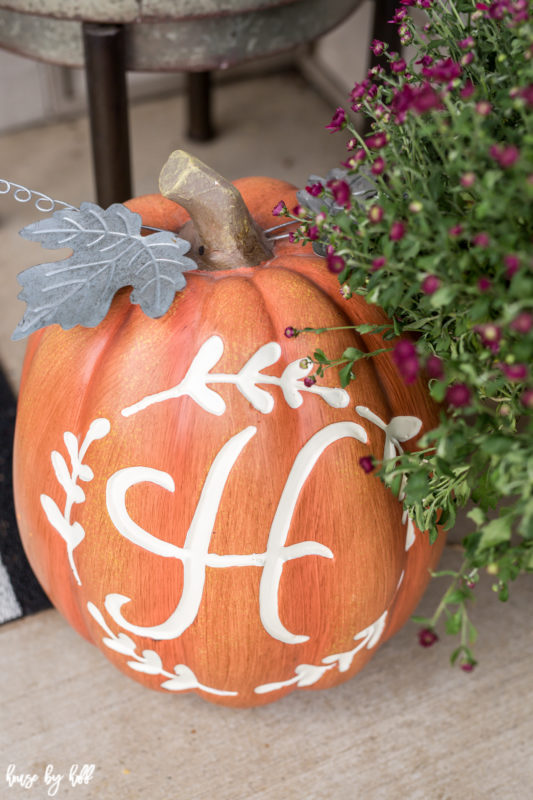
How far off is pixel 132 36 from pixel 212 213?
0.67 meters

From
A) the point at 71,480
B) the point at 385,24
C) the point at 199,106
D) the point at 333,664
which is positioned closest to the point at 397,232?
the point at 71,480

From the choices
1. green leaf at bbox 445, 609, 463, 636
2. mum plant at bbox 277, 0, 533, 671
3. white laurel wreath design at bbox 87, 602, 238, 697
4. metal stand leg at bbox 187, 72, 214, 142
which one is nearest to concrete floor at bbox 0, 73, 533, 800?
white laurel wreath design at bbox 87, 602, 238, 697

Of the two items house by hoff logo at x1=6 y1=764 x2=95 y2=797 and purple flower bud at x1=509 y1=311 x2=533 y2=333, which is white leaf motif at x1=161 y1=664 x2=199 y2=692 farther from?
purple flower bud at x1=509 y1=311 x2=533 y2=333

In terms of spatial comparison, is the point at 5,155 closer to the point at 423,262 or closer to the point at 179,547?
the point at 179,547

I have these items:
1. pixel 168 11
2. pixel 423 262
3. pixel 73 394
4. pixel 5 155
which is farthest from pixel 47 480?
pixel 5 155

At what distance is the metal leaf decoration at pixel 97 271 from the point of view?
912 mm

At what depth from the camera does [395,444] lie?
0.98 m

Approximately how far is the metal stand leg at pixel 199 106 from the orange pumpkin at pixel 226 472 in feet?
4.45

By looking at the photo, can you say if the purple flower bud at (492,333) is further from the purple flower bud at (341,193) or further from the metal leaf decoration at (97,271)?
the metal leaf decoration at (97,271)

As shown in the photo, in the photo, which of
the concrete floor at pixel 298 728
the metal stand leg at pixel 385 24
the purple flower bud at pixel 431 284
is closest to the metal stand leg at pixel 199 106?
the metal stand leg at pixel 385 24

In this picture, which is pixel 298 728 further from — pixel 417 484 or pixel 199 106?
pixel 199 106

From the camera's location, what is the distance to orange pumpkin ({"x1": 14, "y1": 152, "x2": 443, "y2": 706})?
0.91m

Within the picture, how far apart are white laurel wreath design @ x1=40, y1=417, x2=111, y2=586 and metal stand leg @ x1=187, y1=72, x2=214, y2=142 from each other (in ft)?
4.92

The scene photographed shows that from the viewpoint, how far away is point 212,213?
3.16 feet
